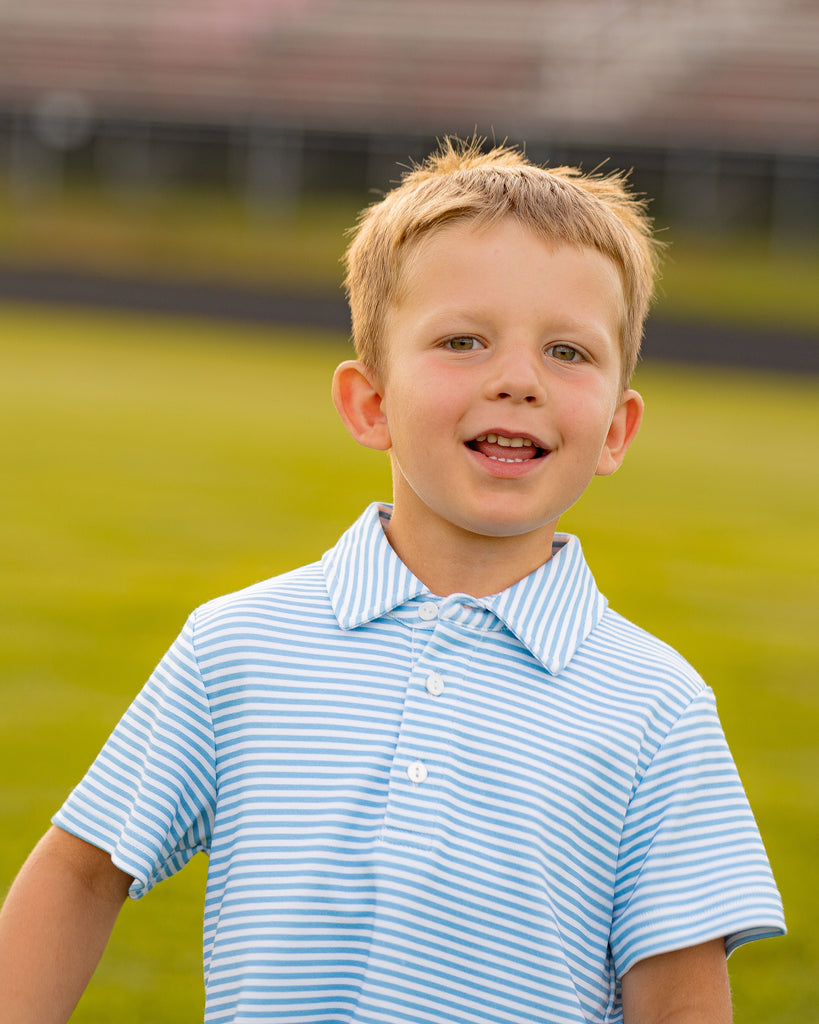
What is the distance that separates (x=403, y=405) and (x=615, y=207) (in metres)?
0.34

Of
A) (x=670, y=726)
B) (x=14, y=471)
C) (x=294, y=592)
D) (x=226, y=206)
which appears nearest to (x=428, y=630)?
(x=294, y=592)

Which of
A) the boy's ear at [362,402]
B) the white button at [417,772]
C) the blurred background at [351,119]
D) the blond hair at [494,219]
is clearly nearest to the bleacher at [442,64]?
the blurred background at [351,119]

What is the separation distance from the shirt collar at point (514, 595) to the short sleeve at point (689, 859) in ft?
0.46

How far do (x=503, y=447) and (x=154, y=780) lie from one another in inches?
18.6

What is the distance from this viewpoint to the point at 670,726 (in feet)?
4.49

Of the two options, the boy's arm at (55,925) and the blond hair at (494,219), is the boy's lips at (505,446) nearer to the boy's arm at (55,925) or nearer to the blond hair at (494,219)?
the blond hair at (494,219)

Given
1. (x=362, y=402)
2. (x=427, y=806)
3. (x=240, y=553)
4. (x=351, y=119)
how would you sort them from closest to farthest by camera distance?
(x=427, y=806) < (x=362, y=402) < (x=240, y=553) < (x=351, y=119)

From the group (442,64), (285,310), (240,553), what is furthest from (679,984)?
(442,64)

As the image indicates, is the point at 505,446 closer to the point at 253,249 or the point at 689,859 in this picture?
the point at 689,859

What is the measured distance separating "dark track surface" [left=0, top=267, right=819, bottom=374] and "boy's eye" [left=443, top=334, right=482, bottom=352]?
16.3 m

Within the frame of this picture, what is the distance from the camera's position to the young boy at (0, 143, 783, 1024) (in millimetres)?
1325

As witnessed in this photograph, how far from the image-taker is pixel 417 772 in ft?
4.35

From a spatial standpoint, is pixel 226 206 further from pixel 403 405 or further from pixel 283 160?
pixel 403 405

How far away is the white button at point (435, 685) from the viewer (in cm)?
136
